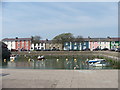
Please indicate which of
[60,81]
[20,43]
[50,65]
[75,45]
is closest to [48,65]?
[50,65]

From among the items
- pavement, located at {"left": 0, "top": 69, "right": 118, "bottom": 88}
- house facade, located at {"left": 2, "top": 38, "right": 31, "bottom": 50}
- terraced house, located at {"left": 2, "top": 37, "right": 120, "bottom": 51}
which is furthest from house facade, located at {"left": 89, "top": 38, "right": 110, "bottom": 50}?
pavement, located at {"left": 0, "top": 69, "right": 118, "bottom": 88}

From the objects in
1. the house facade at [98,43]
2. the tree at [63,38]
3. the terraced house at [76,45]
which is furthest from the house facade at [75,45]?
the tree at [63,38]

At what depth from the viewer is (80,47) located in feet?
304

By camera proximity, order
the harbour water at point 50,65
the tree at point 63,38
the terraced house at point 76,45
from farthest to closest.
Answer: the terraced house at point 76,45
the tree at point 63,38
the harbour water at point 50,65

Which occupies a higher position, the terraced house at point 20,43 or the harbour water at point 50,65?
the terraced house at point 20,43

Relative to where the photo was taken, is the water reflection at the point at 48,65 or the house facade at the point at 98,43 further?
the house facade at the point at 98,43

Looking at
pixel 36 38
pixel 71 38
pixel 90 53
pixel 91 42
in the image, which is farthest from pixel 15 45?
pixel 90 53

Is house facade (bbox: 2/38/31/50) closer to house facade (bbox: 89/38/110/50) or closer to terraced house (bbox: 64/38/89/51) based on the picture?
terraced house (bbox: 64/38/89/51)

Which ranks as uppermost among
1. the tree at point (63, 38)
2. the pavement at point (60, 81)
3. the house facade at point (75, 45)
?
the tree at point (63, 38)

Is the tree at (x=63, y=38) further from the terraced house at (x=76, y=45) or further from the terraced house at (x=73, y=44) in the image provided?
the terraced house at (x=76, y=45)

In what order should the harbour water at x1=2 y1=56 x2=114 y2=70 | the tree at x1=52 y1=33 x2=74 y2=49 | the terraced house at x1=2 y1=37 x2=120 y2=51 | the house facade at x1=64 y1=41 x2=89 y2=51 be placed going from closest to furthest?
1. the harbour water at x1=2 y1=56 x2=114 y2=70
2. the tree at x1=52 y1=33 x2=74 y2=49
3. the house facade at x1=64 y1=41 x2=89 y2=51
4. the terraced house at x1=2 y1=37 x2=120 y2=51

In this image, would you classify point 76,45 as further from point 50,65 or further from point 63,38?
point 50,65

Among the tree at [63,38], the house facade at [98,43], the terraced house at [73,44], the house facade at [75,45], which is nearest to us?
the tree at [63,38]

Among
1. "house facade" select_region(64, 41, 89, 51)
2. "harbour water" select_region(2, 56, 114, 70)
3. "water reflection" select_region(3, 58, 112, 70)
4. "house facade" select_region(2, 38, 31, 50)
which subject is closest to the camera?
"harbour water" select_region(2, 56, 114, 70)
